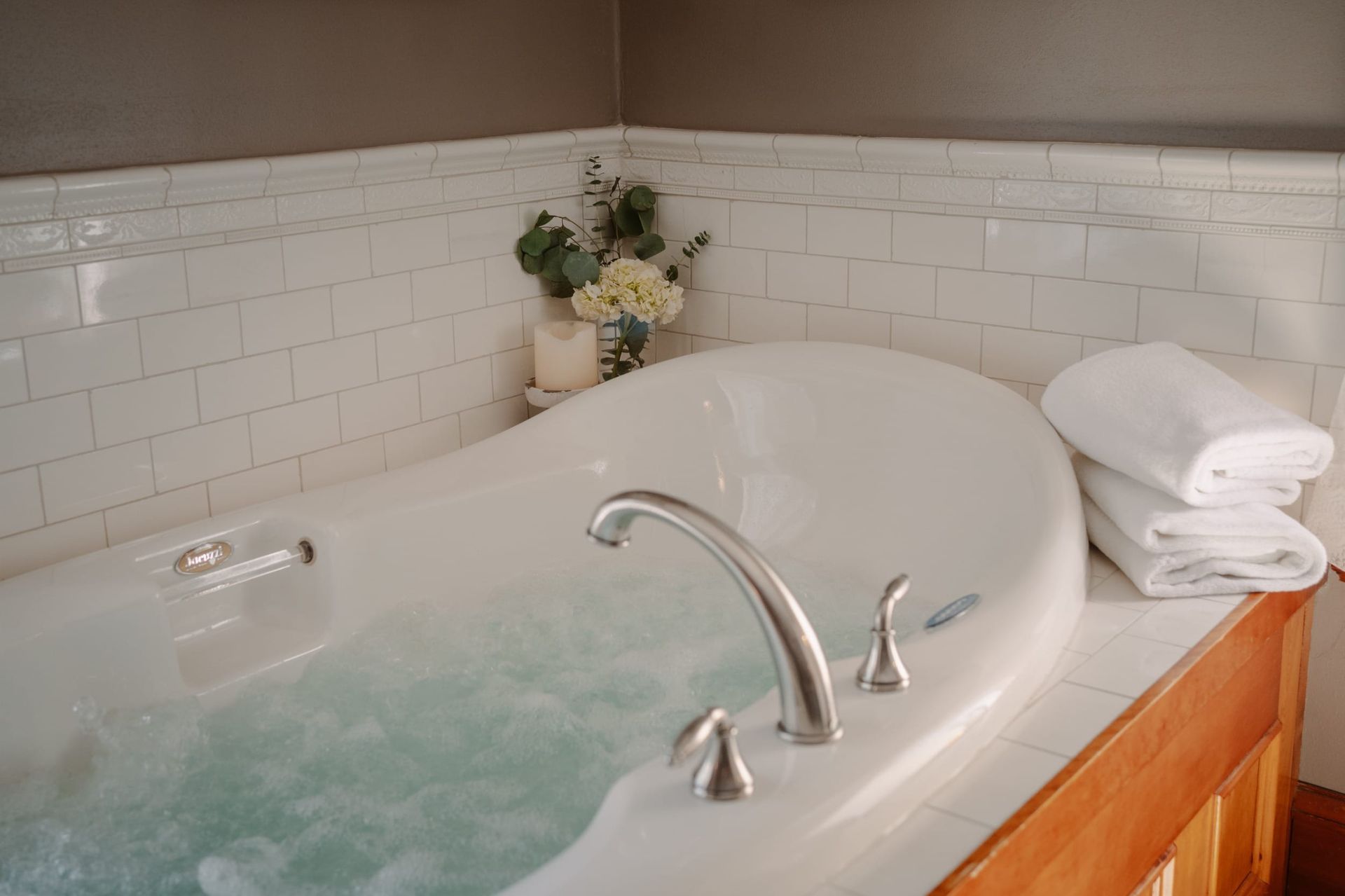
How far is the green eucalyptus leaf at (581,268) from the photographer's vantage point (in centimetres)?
291

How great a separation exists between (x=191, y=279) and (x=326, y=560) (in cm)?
56

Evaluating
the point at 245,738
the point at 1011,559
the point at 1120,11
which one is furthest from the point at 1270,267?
the point at 245,738

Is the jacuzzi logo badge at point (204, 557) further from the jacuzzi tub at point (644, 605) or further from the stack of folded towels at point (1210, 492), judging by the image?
the stack of folded towels at point (1210, 492)

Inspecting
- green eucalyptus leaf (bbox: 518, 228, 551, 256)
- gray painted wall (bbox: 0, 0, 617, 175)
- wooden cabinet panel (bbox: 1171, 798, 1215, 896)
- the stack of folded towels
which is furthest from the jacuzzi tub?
gray painted wall (bbox: 0, 0, 617, 175)

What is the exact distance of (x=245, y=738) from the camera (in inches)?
78.0

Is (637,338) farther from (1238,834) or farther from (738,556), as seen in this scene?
(738,556)

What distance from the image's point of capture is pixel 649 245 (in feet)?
9.98

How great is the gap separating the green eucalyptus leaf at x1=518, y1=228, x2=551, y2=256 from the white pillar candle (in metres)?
0.17

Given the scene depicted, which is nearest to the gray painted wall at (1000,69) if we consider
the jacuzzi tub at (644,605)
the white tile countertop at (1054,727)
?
the jacuzzi tub at (644,605)

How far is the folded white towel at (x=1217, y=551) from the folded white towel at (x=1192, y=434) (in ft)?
0.08

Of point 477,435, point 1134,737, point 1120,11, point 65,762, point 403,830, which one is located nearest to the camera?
point 1134,737

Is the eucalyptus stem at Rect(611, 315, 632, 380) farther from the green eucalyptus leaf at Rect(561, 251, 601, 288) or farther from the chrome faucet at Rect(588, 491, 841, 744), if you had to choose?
the chrome faucet at Rect(588, 491, 841, 744)

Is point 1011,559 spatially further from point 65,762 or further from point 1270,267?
point 65,762

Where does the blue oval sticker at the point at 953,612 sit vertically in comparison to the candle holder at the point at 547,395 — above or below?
below
